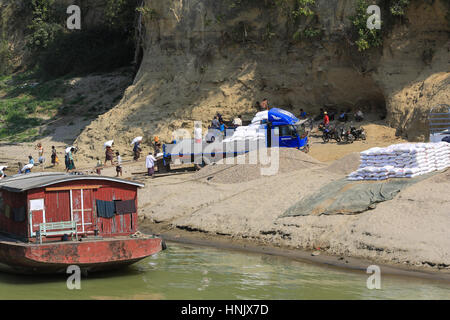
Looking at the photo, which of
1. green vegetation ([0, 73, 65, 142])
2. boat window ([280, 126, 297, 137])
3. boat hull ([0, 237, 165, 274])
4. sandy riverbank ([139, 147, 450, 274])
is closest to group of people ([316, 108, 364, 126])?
boat window ([280, 126, 297, 137])

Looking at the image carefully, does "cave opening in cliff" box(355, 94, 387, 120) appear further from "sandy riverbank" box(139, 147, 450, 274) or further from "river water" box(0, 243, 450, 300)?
"river water" box(0, 243, 450, 300)

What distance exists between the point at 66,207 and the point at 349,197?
889cm

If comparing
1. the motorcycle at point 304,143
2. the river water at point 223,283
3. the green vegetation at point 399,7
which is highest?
the green vegetation at point 399,7

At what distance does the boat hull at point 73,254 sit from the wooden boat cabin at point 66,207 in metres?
0.59

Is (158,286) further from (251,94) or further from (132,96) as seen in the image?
(132,96)

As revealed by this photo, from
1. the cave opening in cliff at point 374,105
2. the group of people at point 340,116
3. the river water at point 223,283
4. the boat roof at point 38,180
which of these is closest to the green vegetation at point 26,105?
the group of people at point 340,116

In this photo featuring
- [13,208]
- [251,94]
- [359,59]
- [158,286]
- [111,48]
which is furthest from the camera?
[111,48]

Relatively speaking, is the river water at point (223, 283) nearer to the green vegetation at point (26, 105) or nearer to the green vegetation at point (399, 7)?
the green vegetation at point (399, 7)

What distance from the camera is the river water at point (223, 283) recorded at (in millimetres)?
15461

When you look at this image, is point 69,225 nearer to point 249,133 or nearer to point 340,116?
point 249,133

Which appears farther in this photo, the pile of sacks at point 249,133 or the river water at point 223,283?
the pile of sacks at point 249,133

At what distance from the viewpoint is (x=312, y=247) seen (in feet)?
64.5
